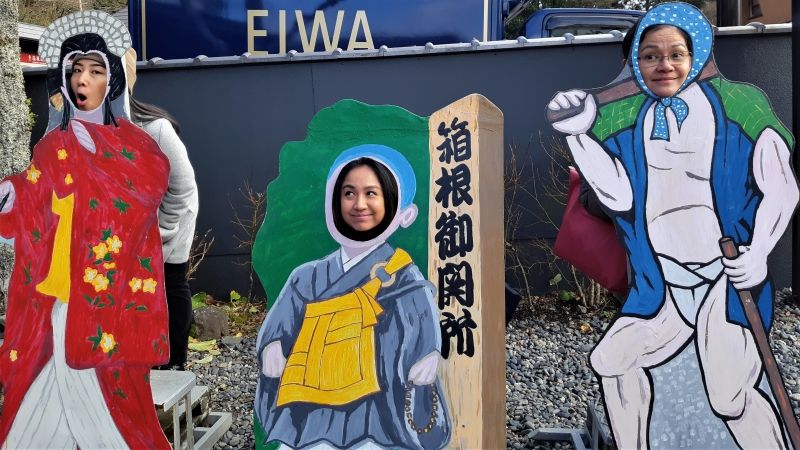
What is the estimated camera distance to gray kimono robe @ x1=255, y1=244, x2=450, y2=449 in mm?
1977

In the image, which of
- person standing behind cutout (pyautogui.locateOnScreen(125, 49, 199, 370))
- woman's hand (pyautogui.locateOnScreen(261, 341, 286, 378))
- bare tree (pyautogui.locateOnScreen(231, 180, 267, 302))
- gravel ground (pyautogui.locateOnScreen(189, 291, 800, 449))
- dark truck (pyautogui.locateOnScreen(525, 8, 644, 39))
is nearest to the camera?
woman's hand (pyautogui.locateOnScreen(261, 341, 286, 378))

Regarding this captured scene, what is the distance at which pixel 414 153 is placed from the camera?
203 centimetres

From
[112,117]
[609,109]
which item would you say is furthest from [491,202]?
[112,117]

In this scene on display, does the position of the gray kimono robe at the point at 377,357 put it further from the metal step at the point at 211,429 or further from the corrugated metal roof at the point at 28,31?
the corrugated metal roof at the point at 28,31

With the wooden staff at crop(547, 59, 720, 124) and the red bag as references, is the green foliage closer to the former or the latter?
the red bag

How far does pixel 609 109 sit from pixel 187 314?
1.90 m

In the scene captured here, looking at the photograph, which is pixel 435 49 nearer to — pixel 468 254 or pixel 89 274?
pixel 468 254

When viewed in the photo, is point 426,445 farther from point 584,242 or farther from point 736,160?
point 736,160

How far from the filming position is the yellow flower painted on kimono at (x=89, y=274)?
7.37 feet

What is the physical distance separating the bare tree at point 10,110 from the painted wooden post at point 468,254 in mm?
2451

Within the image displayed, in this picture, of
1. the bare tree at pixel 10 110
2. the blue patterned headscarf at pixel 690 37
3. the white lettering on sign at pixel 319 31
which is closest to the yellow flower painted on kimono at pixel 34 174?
the bare tree at pixel 10 110

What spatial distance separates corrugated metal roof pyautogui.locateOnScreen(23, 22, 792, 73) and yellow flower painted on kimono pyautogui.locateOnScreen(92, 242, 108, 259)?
2.53 metres

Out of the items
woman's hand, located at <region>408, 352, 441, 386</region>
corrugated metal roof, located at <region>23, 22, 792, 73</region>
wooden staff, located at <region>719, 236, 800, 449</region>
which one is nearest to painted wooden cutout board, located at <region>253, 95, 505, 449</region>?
woman's hand, located at <region>408, 352, 441, 386</region>

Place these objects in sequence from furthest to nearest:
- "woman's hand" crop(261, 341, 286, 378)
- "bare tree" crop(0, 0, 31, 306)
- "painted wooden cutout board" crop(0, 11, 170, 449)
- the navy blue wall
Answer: the navy blue wall
"bare tree" crop(0, 0, 31, 306)
"painted wooden cutout board" crop(0, 11, 170, 449)
"woman's hand" crop(261, 341, 286, 378)
